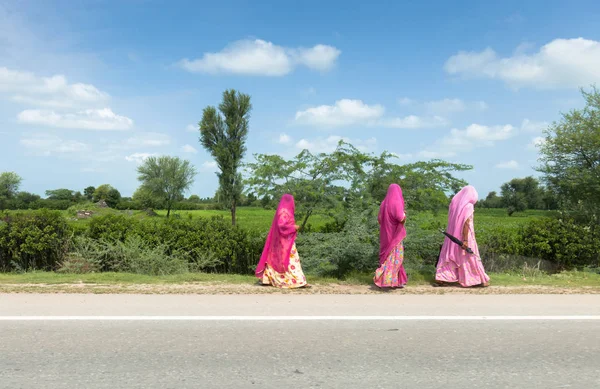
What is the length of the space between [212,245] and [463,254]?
5.25 metres

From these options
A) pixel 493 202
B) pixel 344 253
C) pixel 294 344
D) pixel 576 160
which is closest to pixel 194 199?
pixel 493 202

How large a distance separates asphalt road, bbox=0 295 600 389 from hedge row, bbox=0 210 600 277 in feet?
9.24

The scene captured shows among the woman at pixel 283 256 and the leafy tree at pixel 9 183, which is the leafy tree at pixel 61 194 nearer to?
the leafy tree at pixel 9 183

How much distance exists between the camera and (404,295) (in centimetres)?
802

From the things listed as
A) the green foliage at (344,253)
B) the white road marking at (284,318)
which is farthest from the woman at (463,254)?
the white road marking at (284,318)

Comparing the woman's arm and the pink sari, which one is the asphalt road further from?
the woman's arm

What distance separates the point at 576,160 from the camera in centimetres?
1789

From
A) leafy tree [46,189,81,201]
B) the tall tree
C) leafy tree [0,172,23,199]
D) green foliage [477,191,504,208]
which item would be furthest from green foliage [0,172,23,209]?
green foliage [477,191,504,208]

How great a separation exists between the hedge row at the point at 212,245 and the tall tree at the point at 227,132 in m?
16.2

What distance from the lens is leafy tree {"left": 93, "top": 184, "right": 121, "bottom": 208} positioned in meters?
64.5

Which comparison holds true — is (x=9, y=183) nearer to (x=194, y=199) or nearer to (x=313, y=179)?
(x=194, y=199)

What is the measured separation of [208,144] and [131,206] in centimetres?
3615

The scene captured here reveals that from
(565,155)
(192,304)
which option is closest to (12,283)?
(192,304)

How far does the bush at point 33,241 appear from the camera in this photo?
11055mm
